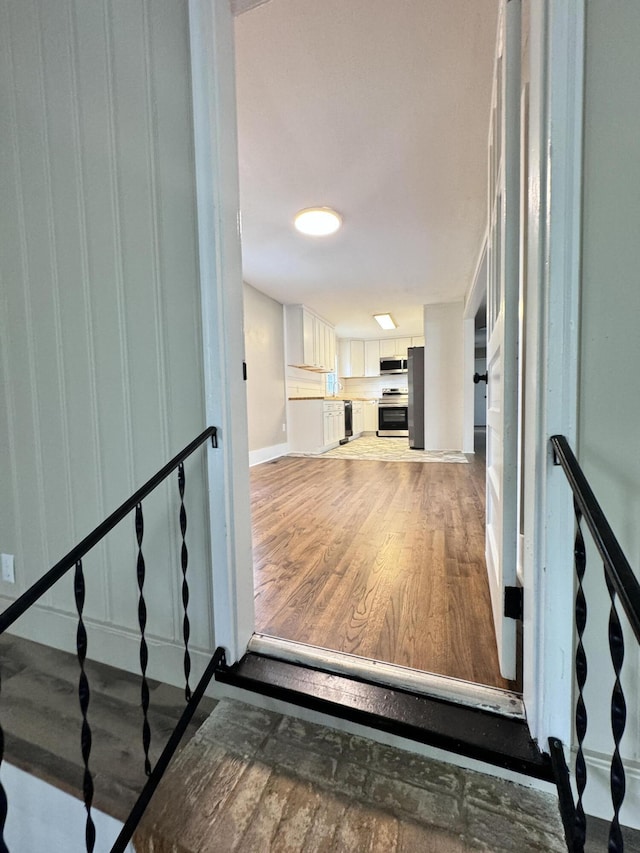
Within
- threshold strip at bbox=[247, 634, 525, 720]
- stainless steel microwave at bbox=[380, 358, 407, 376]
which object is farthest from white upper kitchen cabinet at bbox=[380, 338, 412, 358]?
threshold strip at bbox=[247, 634, 525, 720]

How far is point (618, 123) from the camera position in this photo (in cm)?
77

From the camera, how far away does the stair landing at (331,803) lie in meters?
0.79

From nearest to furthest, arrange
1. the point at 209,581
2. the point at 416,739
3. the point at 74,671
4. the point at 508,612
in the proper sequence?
the point at 416,739 → the point at 508,612 → the point at 209,581 → the point at 74,671

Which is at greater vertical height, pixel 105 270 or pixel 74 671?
pixel 105 270

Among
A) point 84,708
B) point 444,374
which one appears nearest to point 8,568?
point 84,708

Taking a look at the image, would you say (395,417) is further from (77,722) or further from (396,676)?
(77,722)

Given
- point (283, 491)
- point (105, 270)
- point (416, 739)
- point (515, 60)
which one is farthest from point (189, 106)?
point (283, 491)

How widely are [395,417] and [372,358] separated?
5.24 ft

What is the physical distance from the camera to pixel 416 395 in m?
5.90

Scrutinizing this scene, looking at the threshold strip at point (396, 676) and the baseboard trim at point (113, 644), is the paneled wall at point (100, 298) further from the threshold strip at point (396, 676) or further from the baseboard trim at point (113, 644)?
the threshold strip at point (396, 676)

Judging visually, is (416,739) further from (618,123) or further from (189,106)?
(189,106)

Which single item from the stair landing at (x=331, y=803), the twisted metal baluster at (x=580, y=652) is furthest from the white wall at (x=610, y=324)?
the stair landing at (x=331, y=803)

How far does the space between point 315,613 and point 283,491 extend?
2.06 meters

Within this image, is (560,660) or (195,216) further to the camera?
(195,216)
